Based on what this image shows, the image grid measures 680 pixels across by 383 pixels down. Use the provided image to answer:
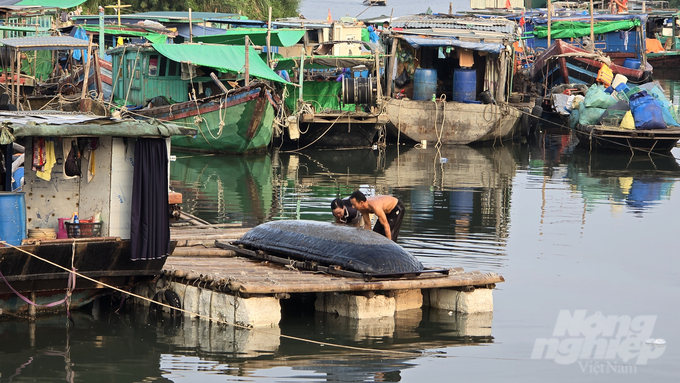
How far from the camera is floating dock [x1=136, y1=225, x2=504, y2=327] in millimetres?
9234

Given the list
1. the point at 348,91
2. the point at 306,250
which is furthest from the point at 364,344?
the point at 348,91

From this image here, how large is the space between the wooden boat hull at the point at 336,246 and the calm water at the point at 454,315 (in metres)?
0.59

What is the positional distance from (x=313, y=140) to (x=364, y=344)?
18542 millimetres

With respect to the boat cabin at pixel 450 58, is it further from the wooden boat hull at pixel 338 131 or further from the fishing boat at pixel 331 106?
the wooden boat hull at pixel 338 131

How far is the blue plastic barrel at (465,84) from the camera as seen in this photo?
27547 millimetres

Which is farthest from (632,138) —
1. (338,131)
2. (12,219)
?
(12,219)

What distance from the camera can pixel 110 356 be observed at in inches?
346

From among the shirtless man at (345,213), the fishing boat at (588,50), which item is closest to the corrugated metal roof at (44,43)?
the shirtless man at (345,213)

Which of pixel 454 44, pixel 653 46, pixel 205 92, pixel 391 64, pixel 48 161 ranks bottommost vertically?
pixel 48 161

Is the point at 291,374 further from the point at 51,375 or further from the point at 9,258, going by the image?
the point at 9,258

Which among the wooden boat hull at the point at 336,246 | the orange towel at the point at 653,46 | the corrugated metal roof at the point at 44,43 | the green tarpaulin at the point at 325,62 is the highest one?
the orange towel at the point at 653,46

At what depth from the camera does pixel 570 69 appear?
111ft

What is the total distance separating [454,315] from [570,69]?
25.4 m

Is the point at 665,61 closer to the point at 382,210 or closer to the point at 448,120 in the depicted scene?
the point at 448,120
